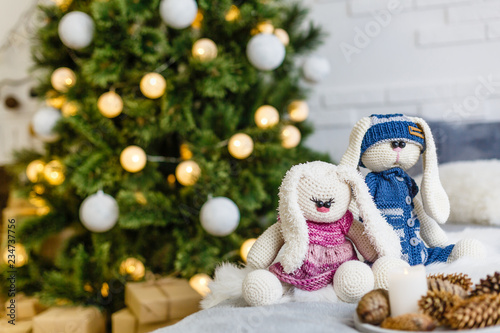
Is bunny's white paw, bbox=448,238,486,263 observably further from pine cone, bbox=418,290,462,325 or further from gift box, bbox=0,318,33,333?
gift box, bbox=0,318,33,333

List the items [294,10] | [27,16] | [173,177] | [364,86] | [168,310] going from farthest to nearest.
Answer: [27,16] → [364,86] → [294,10] → [173,177] → [168,310]

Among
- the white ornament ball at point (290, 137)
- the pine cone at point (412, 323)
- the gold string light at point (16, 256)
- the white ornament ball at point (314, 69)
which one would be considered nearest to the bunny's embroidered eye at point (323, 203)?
the pine cone at point (412, 323)

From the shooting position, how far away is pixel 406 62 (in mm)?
1919

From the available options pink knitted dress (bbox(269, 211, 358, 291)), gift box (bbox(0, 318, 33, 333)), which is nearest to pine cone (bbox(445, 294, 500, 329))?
pink knitted dress (bbox(269, 211, 358, 291))

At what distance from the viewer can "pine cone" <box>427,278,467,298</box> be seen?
0.59 metres

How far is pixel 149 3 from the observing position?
143cm

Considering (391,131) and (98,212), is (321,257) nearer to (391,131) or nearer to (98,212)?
(391,131)

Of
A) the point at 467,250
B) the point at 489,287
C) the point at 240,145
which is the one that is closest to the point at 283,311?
the point at 489,287

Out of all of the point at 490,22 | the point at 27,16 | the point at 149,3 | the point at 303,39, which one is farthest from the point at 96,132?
the point at 490,22

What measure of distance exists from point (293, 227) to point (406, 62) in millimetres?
1424

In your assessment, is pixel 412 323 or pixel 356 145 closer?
pixel 412 323

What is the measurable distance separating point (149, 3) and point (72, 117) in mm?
432

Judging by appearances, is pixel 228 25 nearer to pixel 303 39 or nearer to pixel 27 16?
pixel 303 39

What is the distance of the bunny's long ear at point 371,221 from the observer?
739mm
